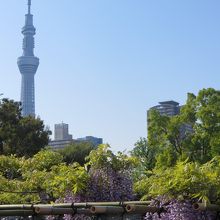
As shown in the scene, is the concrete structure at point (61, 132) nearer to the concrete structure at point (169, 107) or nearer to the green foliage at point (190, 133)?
the concrete structure at point (169, 107)

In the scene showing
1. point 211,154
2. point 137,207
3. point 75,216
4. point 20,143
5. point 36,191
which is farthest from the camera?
point 20,143

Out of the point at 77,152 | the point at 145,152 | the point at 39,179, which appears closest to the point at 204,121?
the point at 145,152

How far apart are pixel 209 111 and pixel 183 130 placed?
12.1 feet

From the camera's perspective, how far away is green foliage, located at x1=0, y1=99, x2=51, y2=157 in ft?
159

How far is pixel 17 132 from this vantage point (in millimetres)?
48781

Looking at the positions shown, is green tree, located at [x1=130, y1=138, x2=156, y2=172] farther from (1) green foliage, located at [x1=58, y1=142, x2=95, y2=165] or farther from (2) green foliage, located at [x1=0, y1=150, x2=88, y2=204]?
(2) green foliage, located at [x1=0, y1=150, x2=88, y2=204]

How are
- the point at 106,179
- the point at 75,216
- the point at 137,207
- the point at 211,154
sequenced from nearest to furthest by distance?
the point at 137,207 < the point at 75,216 < the point at 106,179 < the point at 211,154

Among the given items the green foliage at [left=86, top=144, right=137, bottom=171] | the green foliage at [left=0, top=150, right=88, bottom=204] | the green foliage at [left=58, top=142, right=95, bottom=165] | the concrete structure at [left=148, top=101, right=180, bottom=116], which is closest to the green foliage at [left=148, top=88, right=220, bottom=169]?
the green foliage at [left=0, top=150, right=88, bottom=204]

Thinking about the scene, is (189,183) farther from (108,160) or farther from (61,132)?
(61,132)

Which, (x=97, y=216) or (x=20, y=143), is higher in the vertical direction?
(x=20, y=143)

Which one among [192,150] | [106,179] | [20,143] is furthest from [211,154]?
[106,179]

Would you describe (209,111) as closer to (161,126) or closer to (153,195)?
(161,126)

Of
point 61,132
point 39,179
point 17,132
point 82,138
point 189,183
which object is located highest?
point 61,132

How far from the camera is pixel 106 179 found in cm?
1051
